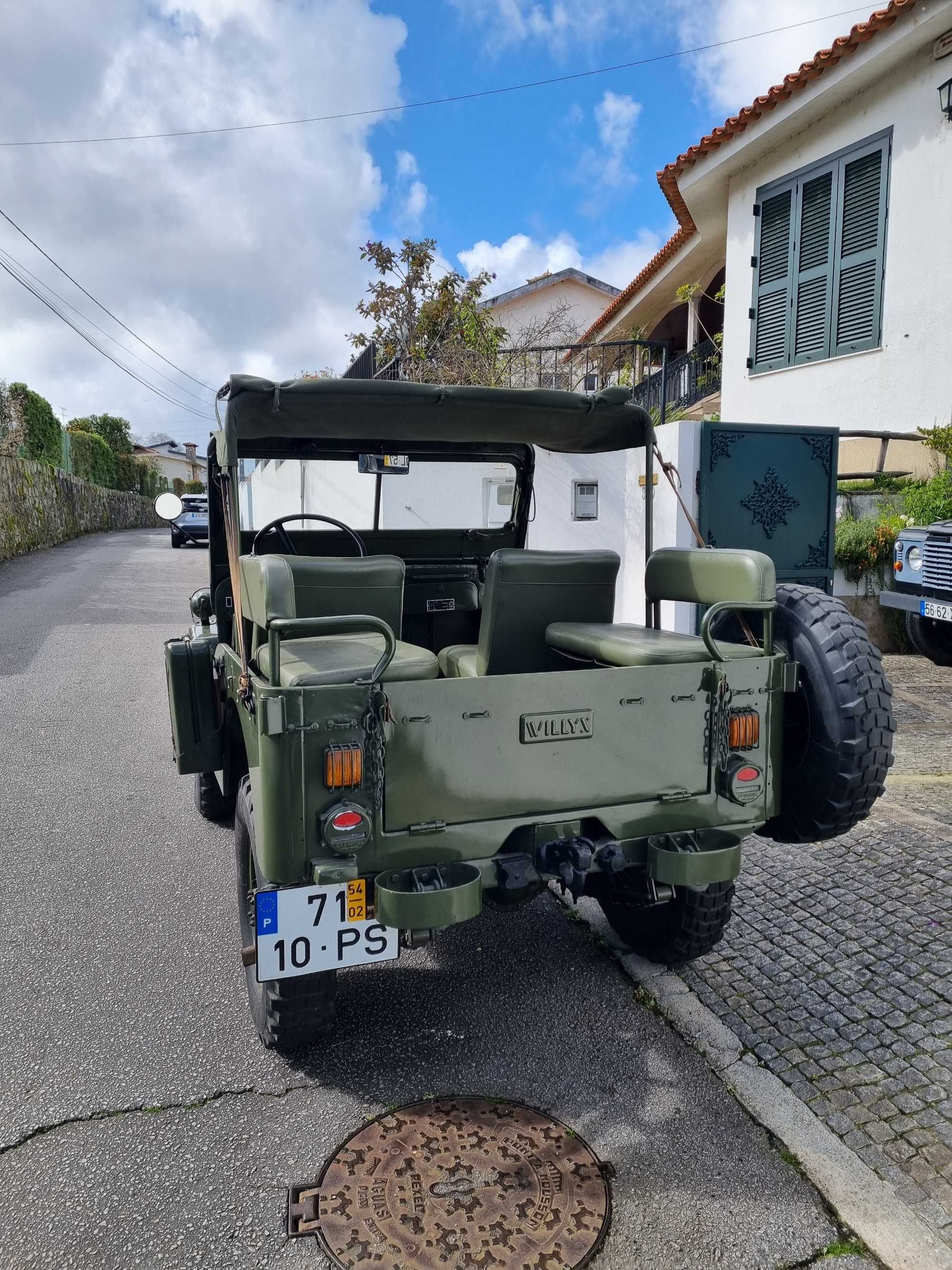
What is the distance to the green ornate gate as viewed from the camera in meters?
7.71

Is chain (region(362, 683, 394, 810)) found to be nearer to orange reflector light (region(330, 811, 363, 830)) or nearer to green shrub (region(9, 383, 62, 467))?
orange reflector light (region(330, 811, 363, 830))

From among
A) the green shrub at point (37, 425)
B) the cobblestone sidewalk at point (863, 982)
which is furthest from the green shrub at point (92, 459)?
the cobblestone sidewalk at point (863, 982)

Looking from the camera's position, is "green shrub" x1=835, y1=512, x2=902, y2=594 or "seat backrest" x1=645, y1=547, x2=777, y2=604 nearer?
"seat backrest" x1=645, y1=547, x2=777, y2=604

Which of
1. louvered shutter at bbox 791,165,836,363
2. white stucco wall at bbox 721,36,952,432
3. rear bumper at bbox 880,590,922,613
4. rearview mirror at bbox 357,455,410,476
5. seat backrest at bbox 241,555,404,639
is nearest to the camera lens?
seat backrest at bbox 241,555,404,639

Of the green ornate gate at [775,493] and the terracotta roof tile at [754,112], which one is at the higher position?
the terracotta roof tile at [754,112]

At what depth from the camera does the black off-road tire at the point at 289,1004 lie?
2.60 m

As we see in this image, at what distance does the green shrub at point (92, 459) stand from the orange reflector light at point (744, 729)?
105ft

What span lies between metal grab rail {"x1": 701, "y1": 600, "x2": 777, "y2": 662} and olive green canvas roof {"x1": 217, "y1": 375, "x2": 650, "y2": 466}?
110cm

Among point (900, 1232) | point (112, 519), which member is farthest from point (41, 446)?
point (900, 1232)

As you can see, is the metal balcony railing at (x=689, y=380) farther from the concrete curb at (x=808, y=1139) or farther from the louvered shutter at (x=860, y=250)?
the concrete curb at (x=808, y=1139)

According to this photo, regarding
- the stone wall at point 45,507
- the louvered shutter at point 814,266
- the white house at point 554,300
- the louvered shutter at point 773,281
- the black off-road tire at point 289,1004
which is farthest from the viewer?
the white house at point 554,300

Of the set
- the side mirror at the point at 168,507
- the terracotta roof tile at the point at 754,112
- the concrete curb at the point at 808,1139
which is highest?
the terracotta roof tile at the point at 754,112

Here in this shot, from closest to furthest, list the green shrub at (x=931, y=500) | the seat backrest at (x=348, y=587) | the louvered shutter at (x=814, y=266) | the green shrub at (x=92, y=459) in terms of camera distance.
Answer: the seat backrest at (x=348, y=587) → the green shrub at (x=931, y=500) → the louvered shutter at (x=814, y=266) → the green shrub at (x=92, y=459)

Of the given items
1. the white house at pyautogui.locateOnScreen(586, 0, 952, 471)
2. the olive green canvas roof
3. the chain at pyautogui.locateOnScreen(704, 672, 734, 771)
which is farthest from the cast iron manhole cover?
the white house at pyautogui.locateOnScreen(586, 0, 952, 471)
